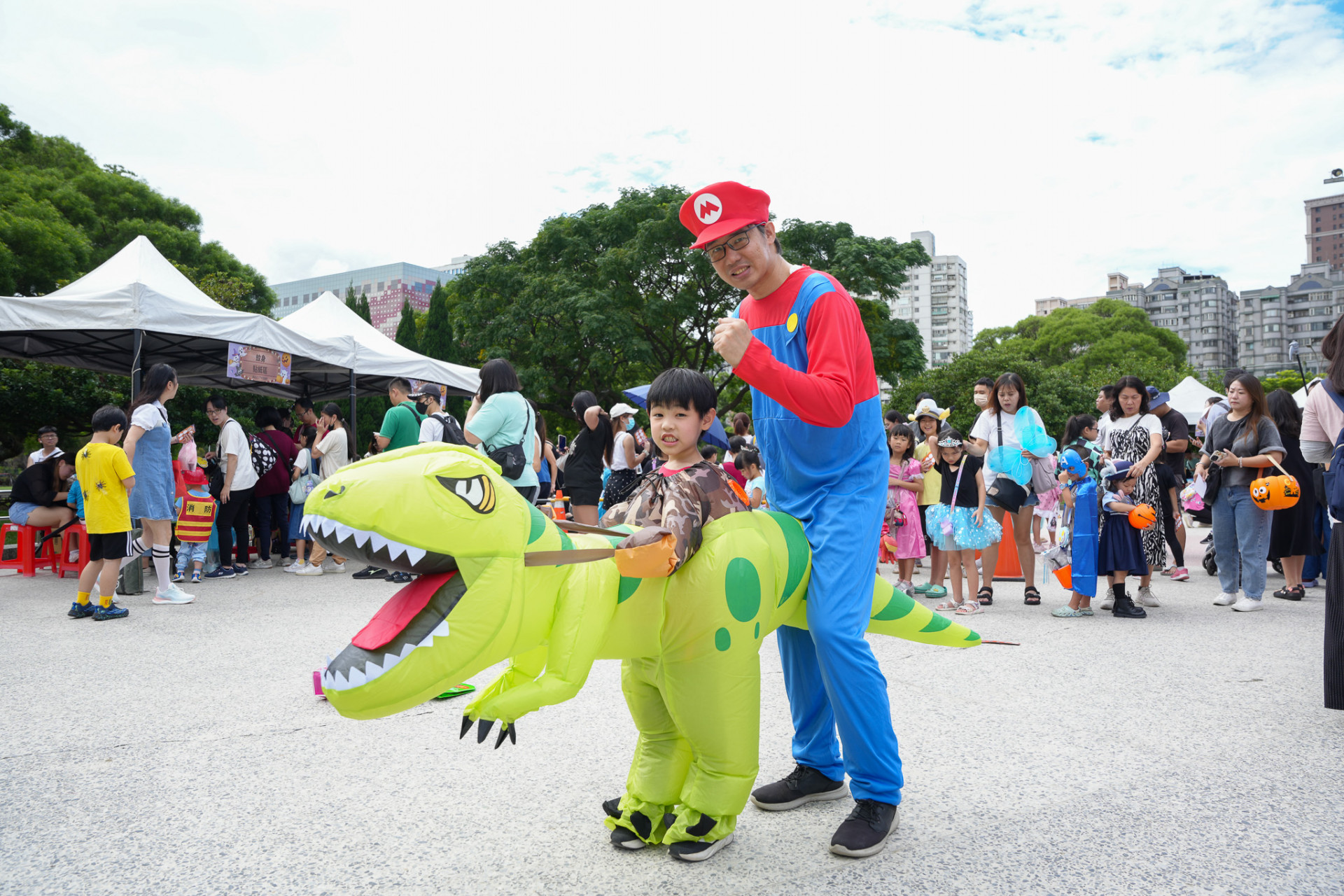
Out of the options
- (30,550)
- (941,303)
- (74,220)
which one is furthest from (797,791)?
(941,303)

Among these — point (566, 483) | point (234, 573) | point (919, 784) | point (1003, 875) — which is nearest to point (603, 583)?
point (1003, 875)

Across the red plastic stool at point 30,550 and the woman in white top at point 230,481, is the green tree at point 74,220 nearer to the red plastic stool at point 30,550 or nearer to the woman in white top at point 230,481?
the red plastic stool at point 30,550

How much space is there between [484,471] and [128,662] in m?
4.21

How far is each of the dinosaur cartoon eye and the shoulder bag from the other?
5356mm

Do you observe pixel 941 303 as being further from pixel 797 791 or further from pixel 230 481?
pixel 797 791

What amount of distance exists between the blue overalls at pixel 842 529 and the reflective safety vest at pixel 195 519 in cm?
695

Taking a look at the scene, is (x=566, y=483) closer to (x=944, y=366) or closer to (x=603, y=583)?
(x=603, y=583)

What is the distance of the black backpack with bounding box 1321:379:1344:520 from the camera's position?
3320mm

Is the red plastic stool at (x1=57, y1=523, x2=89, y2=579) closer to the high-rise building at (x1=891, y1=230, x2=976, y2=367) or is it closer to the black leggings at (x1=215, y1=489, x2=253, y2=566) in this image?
the black leggings at (x1=215, y1=489, x2=253, y2=566)

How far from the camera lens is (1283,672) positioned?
427 centimetres

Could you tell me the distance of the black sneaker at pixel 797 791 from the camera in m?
2.67

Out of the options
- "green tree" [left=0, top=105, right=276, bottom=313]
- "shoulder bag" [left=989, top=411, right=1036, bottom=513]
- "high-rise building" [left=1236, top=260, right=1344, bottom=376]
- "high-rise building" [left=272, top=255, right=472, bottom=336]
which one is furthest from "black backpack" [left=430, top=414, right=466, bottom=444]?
"high-rise building" [left=1236, top=260, right=1344, bottom=376]

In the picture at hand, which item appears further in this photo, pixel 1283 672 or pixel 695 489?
pixel 1283 672

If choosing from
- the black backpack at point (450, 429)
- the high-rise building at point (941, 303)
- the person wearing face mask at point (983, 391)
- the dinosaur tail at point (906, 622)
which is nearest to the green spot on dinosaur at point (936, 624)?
the dinosaur tail at point (906, 622)
